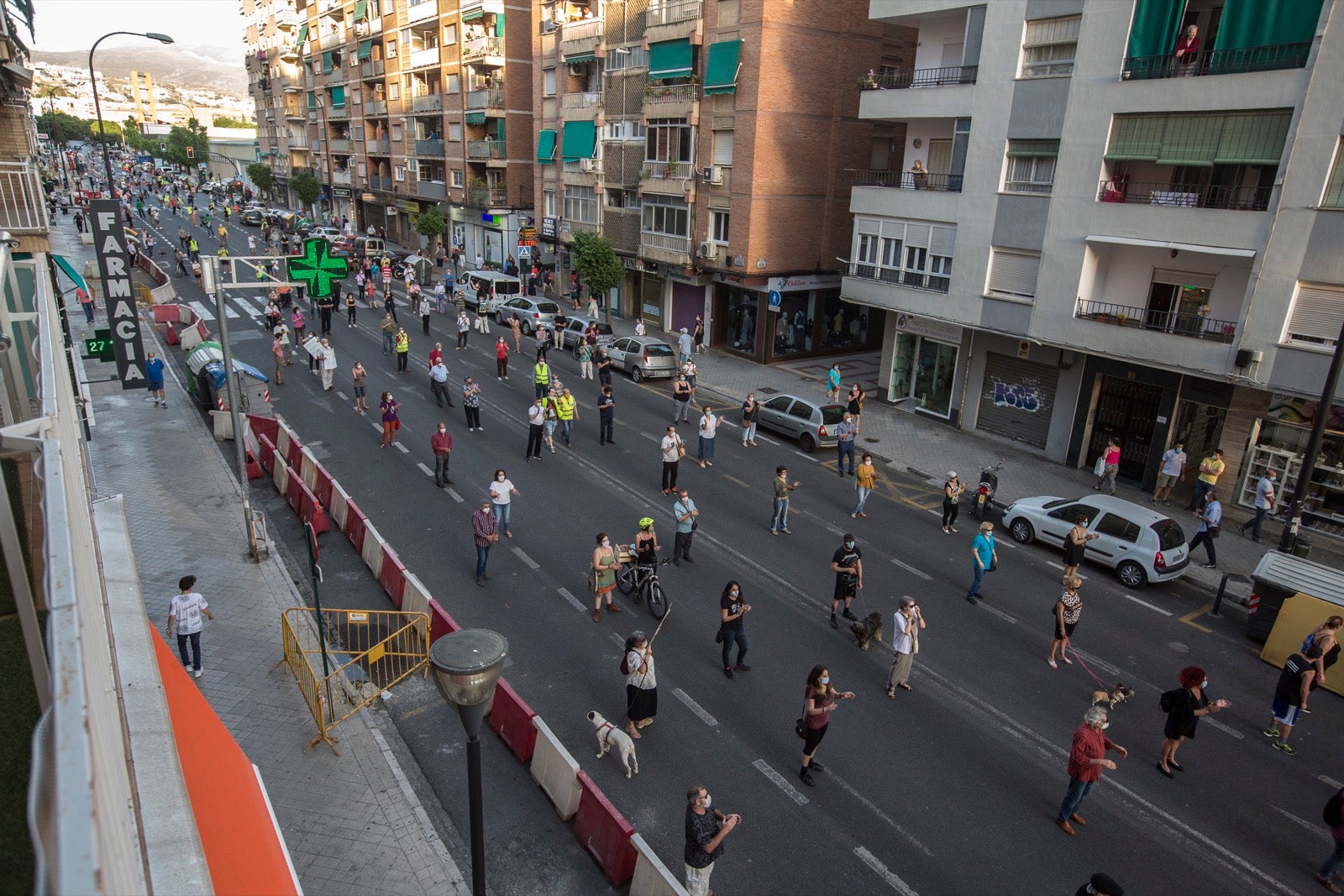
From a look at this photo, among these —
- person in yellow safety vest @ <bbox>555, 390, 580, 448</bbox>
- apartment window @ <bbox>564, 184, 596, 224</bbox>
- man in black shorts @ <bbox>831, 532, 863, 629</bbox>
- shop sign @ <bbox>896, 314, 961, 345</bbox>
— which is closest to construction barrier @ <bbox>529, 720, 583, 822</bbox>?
man in black shorts @ <bbox>831, 532, 863, 629</bbox>

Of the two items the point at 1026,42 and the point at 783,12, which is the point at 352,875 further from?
the point at 783,12

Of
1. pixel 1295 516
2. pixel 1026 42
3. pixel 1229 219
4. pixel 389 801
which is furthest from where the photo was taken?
pixel 1026 42

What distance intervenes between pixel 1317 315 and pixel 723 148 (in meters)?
20.6

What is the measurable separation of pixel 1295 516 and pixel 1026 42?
43.3 feet

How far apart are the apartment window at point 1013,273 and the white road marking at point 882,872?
16.9 meters

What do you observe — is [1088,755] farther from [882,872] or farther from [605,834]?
[605,834]

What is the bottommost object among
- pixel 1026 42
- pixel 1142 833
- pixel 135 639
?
pixel 1142 833

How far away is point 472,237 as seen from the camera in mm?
54812

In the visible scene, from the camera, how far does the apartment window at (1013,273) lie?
21.7m

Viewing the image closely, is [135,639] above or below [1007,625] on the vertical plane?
above

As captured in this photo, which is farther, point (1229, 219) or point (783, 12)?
point (783, 12)

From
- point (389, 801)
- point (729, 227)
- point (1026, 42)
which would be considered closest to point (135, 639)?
point (389, 801)

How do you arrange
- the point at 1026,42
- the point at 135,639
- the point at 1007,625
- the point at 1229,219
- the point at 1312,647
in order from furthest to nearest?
the point at 1026,42 → the point at 1229,219 → the point at 1007,625 → the point at 1312,647 → the point at 135,639

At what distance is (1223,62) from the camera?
17453 mm
